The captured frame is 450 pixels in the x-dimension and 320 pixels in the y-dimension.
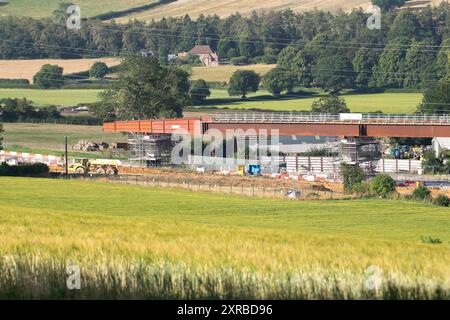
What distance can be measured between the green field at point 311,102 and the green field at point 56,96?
69.0 ft

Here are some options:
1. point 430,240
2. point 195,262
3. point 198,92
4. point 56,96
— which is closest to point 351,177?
point 430,240

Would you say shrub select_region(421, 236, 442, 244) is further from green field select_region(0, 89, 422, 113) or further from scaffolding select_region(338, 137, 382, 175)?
green field select_region(0, 89, 422, 113)

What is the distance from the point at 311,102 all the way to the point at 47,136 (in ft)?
177

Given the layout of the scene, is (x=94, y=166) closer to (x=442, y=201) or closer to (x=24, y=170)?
(x=24, y=170)

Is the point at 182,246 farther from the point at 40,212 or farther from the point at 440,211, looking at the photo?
the point at 440,211

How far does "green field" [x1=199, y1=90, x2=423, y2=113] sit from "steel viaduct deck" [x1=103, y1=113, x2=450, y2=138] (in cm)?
4743

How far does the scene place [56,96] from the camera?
192 m

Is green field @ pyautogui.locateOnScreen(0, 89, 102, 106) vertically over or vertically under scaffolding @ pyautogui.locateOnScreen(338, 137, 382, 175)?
over

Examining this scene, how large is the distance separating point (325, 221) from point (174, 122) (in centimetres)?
5528

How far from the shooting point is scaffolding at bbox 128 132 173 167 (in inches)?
4493

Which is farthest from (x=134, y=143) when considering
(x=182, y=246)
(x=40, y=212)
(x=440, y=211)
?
(x=182, y=246)

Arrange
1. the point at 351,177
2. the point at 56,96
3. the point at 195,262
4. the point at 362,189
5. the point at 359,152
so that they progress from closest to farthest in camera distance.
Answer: the point at 195,262
the point at 362,189
the point at 351,177
the point at 359,152
the point at 56,96

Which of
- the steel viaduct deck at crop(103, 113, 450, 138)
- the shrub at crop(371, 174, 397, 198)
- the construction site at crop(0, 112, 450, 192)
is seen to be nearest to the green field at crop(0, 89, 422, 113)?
the construction site at crop(0, 112, 450, 192)

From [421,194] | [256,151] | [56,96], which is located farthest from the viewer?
[56,96]
